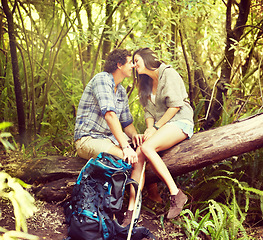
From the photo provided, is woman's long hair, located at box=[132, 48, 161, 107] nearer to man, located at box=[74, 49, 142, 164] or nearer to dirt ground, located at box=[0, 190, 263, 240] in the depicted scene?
man, located at box=[74, 49, 142, 164]

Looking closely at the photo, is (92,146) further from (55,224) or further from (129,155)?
(55,224)

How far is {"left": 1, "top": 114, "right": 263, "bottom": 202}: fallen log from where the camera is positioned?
3152 mm

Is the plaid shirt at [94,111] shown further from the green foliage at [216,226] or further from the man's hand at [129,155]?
the green foliage at [216,226]

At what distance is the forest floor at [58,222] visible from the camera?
112 inches

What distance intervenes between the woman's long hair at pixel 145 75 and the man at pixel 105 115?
0.21 metres

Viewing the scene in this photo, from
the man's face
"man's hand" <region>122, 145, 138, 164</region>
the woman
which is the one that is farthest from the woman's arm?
the man's face

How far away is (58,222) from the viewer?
3.05 metres

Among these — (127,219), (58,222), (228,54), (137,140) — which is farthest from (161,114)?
(58,222)

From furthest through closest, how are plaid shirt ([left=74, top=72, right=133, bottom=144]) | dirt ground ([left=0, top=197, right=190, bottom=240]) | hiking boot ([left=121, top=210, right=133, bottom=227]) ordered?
plaid shirt ([left=74, top=72, right=133, bottom=144])
hiking boot ([left=121, top=210, right=133, bottom=227])
dirt ground ([left=0, top=197, right=190, bottom=240])

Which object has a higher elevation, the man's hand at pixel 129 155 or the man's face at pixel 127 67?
the man's face at pixel 127 67

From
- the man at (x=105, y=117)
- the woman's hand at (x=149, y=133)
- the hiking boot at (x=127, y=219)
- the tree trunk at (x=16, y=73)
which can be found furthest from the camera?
the tree trunk at (x=16, y=73)

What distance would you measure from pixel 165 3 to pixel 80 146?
186 cm

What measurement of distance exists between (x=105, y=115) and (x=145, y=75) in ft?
2.89

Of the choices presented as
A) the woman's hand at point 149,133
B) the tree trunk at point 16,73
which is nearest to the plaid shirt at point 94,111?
→ the woman's hand at point 149,133
